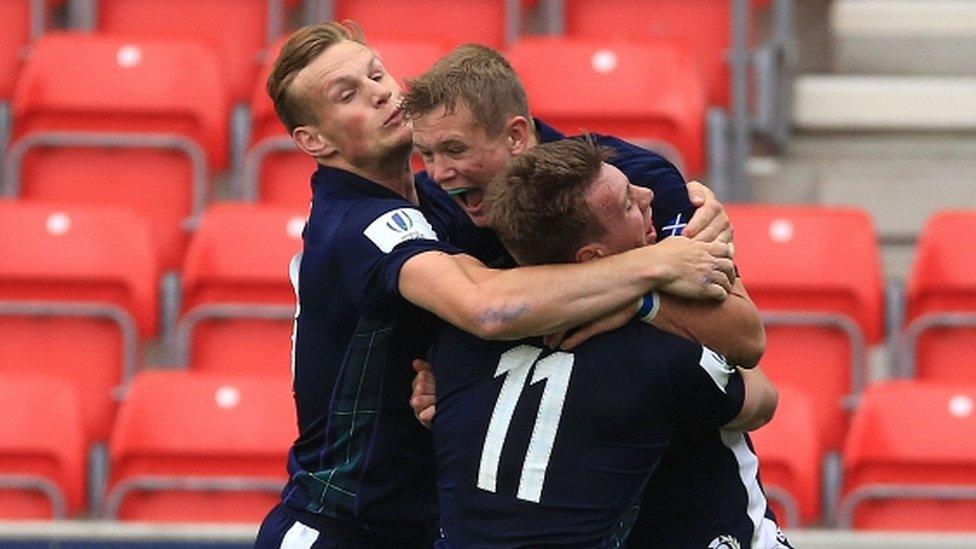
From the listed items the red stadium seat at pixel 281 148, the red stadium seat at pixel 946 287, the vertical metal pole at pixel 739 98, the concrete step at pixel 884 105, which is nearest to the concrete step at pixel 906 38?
the concrete step at pixel 884 105

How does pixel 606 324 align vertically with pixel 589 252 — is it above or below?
below

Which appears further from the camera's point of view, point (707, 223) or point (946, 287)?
point (946, 287)

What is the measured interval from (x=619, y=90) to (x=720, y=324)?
352cm

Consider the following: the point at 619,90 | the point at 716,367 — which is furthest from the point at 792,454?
the point at 716,367

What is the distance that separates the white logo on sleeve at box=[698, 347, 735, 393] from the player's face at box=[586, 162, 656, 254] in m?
0.22

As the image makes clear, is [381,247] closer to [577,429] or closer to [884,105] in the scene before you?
[577,429]

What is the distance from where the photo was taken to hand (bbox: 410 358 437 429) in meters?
3.72

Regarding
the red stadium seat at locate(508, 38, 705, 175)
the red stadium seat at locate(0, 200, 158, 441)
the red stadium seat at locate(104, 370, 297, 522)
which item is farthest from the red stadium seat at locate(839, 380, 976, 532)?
the red stadium seat at locate(0, 200, 158, 441)

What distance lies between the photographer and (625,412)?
3426 mm

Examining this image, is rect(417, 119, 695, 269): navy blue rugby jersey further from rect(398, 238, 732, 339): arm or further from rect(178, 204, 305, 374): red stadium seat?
rect(178, 204, 305, 374): red stadium seat

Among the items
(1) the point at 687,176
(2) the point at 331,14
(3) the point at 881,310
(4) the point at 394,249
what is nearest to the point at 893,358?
(3) the point at 881,310

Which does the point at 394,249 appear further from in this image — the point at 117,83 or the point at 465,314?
the point at 117,83

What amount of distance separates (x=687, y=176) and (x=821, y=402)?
0.92m

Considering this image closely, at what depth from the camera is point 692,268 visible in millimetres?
3518
